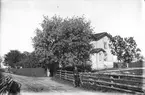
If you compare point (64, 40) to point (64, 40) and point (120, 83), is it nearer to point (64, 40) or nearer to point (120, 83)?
point (64, 40)

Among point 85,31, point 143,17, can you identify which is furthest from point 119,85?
point 85,31

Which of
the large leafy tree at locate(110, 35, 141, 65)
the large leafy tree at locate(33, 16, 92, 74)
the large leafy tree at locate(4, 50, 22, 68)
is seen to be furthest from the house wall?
the large leafy tree at locate(4, 50, 22, 68)

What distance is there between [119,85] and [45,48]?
15.0 meters

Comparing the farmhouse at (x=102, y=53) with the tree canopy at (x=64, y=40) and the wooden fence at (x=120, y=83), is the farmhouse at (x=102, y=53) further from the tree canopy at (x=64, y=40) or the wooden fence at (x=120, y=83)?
the wooden fence at (x=120, y=83)

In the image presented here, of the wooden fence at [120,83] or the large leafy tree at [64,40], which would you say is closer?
the wooden fence at [120,83]

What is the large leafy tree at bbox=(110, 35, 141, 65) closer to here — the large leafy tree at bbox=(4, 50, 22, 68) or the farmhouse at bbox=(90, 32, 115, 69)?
the farmhouse at bbox=(90, 32, 115, 69)

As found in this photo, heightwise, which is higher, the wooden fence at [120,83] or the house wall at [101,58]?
the house wall at [101,58]

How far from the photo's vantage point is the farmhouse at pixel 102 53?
3825 cm

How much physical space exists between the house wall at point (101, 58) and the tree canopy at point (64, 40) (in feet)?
47.5

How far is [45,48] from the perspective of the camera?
78.9 feet

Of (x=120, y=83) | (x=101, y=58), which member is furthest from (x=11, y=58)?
(x=120, y=83)

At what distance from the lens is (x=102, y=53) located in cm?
3897

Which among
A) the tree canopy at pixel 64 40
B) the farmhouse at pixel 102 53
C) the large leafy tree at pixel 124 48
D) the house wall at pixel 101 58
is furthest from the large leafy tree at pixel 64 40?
the large leafy tree at pixel 124 48

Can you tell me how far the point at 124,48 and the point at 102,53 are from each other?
29.6 ft
